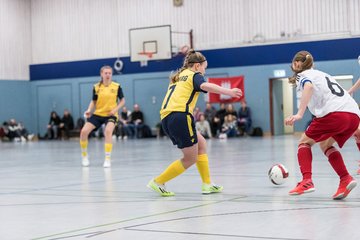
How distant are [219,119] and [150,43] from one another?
523 centimetres

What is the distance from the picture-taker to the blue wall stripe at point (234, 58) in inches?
1148

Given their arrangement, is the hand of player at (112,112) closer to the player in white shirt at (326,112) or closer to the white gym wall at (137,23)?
the player in white shirt at (326,112)

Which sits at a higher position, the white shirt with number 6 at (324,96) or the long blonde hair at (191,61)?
the long blonde hair at (191,61)

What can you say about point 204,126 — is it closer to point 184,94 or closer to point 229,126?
point 229,126

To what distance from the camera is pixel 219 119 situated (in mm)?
30156

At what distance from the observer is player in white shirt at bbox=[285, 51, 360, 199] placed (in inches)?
277

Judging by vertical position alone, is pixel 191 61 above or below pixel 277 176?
above

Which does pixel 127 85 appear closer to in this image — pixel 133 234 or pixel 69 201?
pixel 69 201

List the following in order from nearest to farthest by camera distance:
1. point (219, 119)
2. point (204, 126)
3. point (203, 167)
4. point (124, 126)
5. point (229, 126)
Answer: point (203, 167)
point (204, 126)
point (229, 126)
point (219, 119)
point (124, 126)

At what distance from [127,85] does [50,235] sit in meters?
29.6

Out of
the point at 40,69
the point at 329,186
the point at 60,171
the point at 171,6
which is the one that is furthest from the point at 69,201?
the point at 40,69

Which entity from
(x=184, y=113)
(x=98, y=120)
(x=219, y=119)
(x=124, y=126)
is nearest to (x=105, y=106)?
(x=98, y=120)

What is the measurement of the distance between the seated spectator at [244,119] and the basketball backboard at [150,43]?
4.40 m

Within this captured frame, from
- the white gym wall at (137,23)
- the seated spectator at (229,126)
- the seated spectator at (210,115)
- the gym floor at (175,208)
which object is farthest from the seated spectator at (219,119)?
the gym floor at (175,208)
